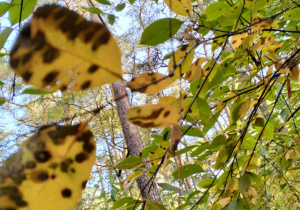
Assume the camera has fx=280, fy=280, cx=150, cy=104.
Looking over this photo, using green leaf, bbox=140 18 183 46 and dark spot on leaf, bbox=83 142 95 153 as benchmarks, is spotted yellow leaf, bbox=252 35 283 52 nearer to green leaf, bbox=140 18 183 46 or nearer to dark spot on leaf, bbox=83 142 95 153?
green leaf, bbox=140 18 183 46

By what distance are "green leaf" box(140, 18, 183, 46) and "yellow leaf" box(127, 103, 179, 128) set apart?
0.20 metres

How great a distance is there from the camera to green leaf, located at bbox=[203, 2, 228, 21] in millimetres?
469

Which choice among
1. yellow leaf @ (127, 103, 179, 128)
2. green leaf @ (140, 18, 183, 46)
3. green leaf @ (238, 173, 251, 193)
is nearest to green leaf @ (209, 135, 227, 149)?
green leaf @ (238, 173, 251, 193)

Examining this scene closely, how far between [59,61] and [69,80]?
0.01 meters

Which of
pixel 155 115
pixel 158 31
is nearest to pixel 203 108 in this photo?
pixel 158 31

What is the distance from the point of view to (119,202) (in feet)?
1.38

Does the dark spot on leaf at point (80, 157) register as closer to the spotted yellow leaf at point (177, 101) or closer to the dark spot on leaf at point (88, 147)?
the dark spot on leaf at point (88, 147)

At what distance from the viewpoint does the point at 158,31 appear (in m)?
0.34

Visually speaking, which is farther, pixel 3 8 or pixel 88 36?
pixel 3 8

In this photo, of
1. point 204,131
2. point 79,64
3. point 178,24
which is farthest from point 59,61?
point 204,131

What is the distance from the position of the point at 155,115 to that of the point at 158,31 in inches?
8.3

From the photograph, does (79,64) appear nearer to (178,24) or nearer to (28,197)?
(28,197)

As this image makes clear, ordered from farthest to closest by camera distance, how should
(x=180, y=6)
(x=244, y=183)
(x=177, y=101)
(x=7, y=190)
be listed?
(x=244, y=183) → (x=180, y=6) → (x=177, y=101) → (x=7, y=190)

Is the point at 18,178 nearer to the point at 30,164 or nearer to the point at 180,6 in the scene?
the point at 30,164
